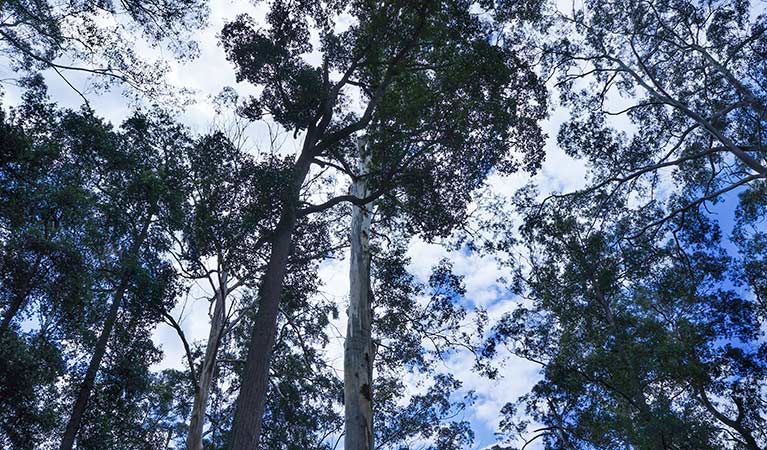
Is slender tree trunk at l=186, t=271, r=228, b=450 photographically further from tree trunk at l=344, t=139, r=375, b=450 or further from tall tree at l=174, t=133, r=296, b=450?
tree trunk at l=344, t=139, r=375, b=450

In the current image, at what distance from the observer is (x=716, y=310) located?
41.0 ft

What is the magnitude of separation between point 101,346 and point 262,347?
230 inches

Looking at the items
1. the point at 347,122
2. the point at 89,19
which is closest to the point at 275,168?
the point at 347,122

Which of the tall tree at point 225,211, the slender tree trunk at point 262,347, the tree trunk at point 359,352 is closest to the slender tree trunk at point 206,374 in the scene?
the tall tree at point 225,211

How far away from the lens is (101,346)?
10.0m

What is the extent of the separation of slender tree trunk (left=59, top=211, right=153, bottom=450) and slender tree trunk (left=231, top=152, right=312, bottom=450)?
4.28 metres

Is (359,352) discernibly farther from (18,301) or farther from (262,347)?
(18,301)

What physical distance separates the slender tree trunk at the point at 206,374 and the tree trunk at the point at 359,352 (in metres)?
3.47

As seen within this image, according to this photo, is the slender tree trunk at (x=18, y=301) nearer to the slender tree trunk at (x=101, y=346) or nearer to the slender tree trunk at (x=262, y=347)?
the slender tree trunk at (x=101, y=346)

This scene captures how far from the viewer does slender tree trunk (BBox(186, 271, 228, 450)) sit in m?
10.5

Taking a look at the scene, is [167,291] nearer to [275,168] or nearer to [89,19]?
[275,168]

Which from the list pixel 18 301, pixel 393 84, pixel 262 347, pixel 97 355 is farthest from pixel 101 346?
pixel 393 84

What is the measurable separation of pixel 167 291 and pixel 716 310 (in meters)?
12.4

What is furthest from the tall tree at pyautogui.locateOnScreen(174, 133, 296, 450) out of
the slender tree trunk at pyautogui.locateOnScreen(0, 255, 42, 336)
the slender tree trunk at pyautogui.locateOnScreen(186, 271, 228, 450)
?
the slender tree trunk at pyautogui.locateOnScreen(0, 255, 42, 336)
